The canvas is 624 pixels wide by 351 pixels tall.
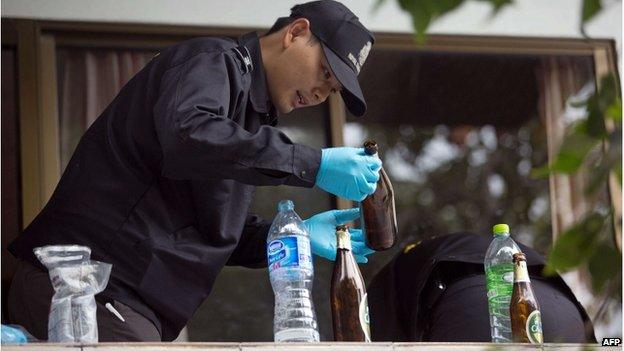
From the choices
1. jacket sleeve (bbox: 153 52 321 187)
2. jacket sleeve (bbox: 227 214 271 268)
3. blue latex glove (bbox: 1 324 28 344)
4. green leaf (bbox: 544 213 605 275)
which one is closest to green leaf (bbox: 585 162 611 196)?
green leaf (bbox: 544 213 605 275)

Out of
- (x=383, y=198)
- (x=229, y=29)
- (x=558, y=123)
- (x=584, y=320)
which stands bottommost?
(x=584, y=320)

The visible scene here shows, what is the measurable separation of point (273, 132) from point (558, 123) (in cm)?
256

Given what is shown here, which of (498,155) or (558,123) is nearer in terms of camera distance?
(558,123)

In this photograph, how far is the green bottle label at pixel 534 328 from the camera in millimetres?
3111

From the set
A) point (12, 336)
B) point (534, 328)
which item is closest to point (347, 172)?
point (534, 328)

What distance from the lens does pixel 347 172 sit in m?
3.19

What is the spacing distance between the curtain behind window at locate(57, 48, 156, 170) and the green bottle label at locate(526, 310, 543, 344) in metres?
2.20

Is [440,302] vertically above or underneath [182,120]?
underneath

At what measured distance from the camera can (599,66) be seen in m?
5.23

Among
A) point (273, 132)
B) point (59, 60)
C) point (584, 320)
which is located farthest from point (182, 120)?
point (59, 60)

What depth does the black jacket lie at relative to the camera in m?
3.04

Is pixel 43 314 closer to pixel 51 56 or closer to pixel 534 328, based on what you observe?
pixel 534 328

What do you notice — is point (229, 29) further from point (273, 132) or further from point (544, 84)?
point (273, 132)

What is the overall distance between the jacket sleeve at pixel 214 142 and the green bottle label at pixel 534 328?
0.65 metres
